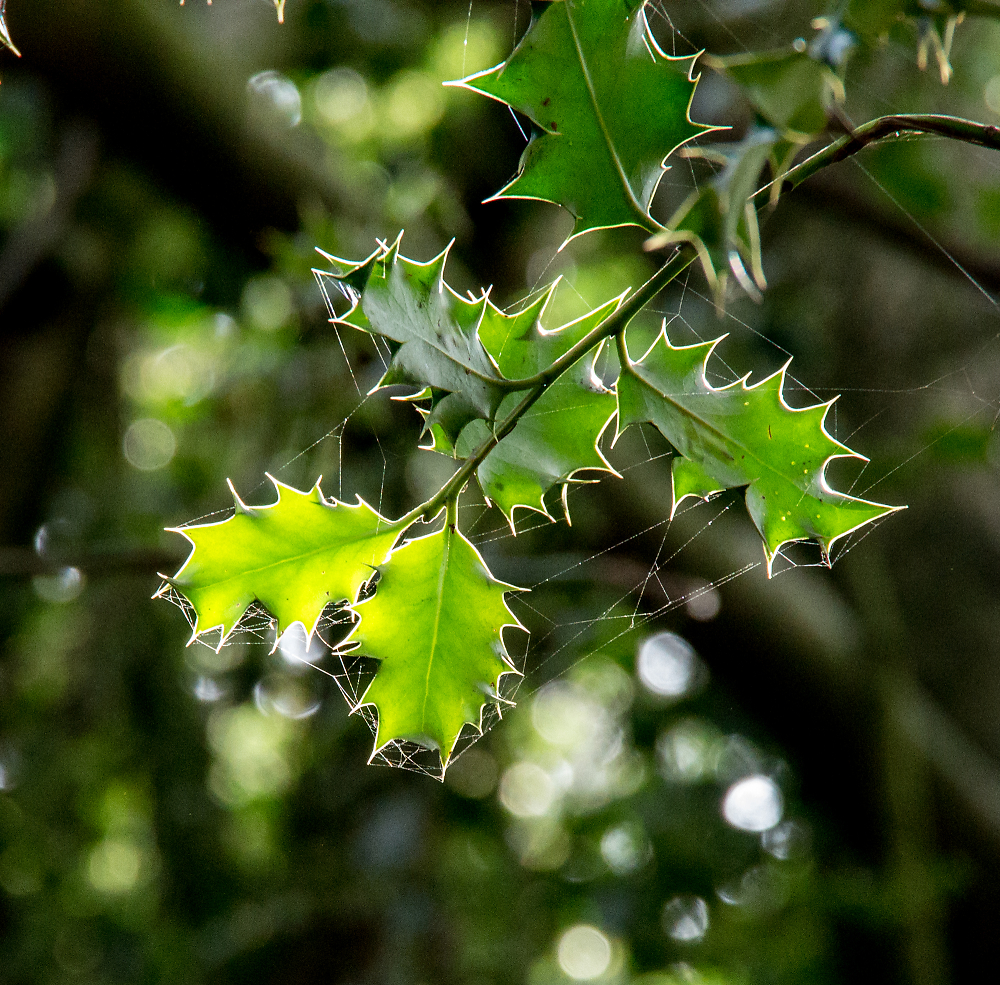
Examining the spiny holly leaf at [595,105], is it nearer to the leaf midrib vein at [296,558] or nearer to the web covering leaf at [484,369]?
the web covering leaf at [484,369]

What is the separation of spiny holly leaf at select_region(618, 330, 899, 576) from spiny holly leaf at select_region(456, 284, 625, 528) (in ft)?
0.07

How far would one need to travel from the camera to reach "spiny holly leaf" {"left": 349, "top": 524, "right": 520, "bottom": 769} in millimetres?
512

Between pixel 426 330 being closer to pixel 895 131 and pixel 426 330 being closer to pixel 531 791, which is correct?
pixel 895 131

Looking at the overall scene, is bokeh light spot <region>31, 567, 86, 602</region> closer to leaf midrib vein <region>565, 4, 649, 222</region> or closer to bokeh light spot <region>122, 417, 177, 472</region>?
bokeh light spot <region>122, 417, 177, 472</region>

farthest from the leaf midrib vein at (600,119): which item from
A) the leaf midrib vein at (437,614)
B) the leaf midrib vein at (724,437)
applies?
the leaf midrib vein at (437,614)

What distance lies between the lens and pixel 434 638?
20.9 inches

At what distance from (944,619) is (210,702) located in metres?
1.79

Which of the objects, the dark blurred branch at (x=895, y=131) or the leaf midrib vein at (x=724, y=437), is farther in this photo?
the leaf midrib vein at (x=724, y=437)

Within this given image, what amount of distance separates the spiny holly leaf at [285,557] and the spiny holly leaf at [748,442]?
0.17 metres

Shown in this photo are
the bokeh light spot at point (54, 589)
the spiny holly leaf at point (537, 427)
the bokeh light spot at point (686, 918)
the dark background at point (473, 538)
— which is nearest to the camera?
the spiny holly leaf at point (537, 427)

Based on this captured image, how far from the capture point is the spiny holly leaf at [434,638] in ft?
1.68

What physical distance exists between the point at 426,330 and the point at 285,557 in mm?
175

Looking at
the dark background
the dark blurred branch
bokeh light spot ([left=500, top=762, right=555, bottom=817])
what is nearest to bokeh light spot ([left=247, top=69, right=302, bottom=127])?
the dark background

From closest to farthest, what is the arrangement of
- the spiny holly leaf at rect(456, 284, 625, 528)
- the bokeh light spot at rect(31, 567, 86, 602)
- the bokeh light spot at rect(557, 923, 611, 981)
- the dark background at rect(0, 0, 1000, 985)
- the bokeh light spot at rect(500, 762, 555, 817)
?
the spiny holly leaf at rect(456, 284, 625, 528) < the dark background at rect(0, 0, 1000, 985) < the bokeh light spot at rect(31, 567, 86, 602) < the bokeh light spot at rect(557, 923, 611, 981) < the bokeh light spot at rect(500, 762, 555, 817)
